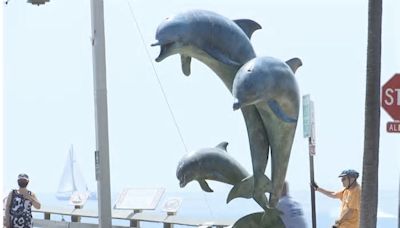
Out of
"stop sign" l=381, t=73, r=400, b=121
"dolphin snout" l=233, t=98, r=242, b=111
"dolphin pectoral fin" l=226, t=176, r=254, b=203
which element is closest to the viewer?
"dolphin snout" l=233, t=98, r=242, b=111

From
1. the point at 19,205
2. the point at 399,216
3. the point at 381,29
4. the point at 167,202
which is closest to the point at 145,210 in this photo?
the point at 167,202

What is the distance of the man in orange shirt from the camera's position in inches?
399

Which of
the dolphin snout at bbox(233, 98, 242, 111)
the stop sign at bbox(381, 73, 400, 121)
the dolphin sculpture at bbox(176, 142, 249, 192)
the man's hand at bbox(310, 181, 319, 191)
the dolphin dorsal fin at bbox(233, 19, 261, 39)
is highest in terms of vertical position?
the dolphin dorsal fin at bbox(233, 19, 261, 39)

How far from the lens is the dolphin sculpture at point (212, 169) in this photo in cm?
935

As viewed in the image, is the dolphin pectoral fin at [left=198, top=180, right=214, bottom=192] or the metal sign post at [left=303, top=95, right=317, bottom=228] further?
the metal sign post at [left=303, top=95, right=317, bottom=228]

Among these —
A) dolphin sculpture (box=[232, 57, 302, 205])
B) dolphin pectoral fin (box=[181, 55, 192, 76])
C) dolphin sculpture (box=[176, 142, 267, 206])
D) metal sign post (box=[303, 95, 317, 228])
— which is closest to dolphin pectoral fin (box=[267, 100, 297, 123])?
dolphin sculpture (box=[232, 57, 302, 205])

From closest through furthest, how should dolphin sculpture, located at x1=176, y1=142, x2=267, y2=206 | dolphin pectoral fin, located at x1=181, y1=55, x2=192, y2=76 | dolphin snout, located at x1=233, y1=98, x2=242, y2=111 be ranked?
dolphin snout, located at x1=233, y1=98, x2=242, y2=111 → dolphin pectoral fin, located at x1=181, y1=55, x2=192, y2=76 → dolphin sculpture, located at x1=176, y1=142, x2=267, y2=206

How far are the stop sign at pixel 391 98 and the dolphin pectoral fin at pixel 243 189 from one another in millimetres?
2466

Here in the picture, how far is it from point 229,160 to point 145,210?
650 centimetres

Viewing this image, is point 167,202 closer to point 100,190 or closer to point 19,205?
point 100,190

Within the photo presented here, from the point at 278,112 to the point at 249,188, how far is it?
3.17ft

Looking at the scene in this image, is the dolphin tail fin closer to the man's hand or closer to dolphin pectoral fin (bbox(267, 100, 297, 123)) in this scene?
dolphin pectoral fin (bbox(267, 100, 297, 123))

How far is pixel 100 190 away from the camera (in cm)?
1378

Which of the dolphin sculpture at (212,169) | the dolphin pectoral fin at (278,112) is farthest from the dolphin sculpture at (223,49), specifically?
the dolphin sculpture at (212,169)
